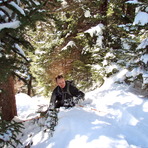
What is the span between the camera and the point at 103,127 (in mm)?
4332

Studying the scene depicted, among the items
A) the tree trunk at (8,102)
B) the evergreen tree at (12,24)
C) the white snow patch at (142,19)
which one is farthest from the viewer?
the tree trunk at (8,102)

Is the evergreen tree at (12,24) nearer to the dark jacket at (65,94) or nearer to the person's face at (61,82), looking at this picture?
the person's face at (61,82)

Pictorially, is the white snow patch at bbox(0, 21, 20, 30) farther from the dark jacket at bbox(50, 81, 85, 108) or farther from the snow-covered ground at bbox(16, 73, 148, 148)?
the dark jacket at bbox(50, 81, 85, 108)

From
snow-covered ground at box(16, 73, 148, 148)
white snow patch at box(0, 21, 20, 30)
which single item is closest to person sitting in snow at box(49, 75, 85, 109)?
snow-covered ground at box(16, 73, 148, 148)

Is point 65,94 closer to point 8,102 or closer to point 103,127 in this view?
point 103,127

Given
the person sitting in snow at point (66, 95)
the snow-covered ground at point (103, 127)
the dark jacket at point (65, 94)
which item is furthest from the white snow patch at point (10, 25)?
the dark jacket at point (65, 94)

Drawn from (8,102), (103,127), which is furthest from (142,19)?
(8,102)

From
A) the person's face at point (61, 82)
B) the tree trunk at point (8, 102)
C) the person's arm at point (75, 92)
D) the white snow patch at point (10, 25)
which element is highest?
the white snow patch at point (10, 25)

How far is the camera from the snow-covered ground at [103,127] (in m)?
3.83

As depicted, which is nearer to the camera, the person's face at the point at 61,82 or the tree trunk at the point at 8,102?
the person's face at the point at 61,82

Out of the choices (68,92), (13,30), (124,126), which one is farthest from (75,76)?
(13,30)

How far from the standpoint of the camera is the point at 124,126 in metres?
4.65

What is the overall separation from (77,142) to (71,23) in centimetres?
618

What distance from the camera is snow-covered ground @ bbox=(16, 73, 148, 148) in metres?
3.83
